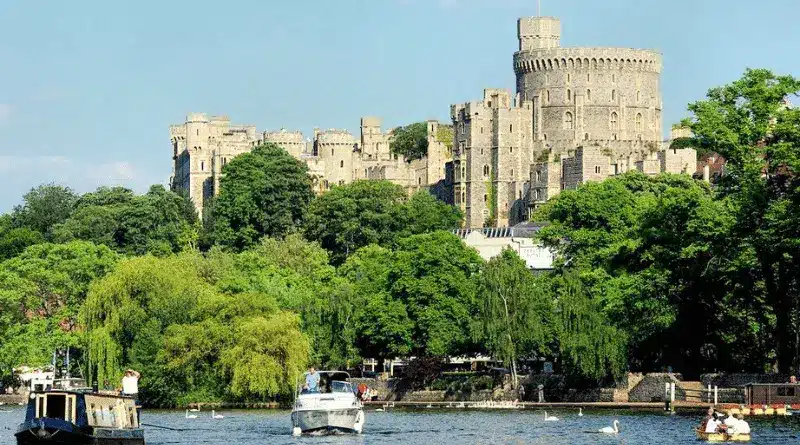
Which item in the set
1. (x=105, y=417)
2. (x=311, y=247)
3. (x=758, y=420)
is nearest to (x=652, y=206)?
(x=758, y=420)

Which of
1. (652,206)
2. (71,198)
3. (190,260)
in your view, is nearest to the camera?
(652,206)

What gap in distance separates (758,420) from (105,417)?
26481 mm

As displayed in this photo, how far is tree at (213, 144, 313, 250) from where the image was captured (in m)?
173

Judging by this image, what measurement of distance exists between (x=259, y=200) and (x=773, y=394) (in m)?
92.6

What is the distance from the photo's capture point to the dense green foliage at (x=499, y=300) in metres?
A: 91.4

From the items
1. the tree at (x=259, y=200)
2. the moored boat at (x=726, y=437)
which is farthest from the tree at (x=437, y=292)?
the tree at (x=259, y=200)

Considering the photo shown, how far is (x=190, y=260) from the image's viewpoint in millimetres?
124875

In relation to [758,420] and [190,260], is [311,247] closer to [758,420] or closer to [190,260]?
[190,260]

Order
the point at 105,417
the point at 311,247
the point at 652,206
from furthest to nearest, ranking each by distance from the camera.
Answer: the point at 311,247, the point at 652,206, the point at 105,417

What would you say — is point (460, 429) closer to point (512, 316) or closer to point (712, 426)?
point (712, 426)

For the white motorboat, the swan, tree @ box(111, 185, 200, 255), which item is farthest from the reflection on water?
tree @ box(111, 185, 200, 255)

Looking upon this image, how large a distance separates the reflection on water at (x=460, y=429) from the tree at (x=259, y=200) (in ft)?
261

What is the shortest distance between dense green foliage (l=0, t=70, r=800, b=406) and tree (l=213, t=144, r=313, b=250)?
145 feet

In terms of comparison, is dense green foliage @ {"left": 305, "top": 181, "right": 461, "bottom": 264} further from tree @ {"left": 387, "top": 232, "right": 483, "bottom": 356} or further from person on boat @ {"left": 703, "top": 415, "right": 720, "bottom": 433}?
person on boat @ {"left": 703, "top": 415, "right": 720, "bottom": 433}
